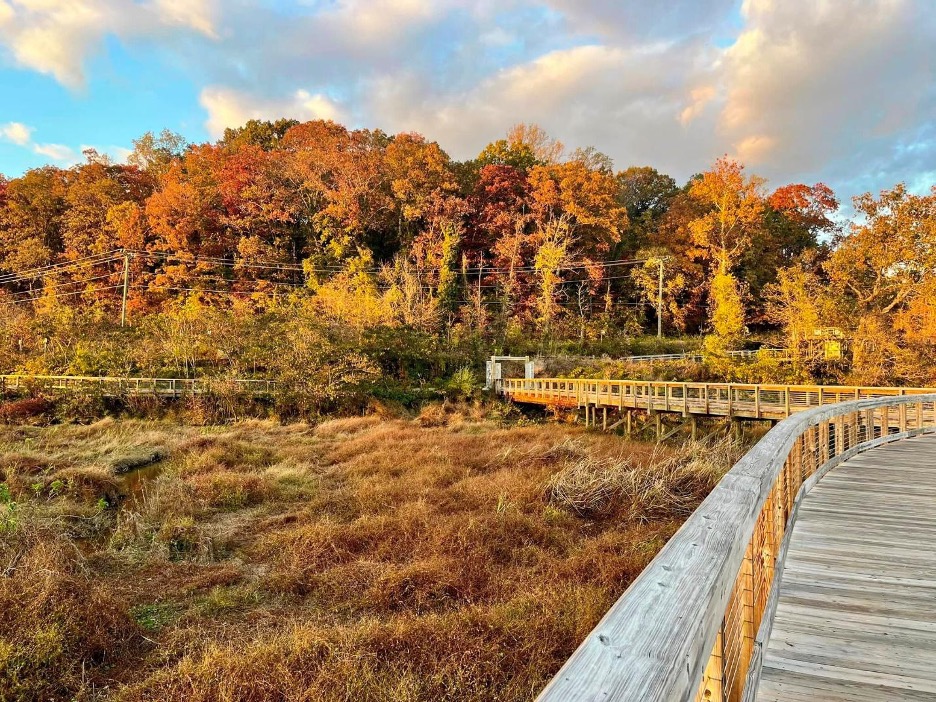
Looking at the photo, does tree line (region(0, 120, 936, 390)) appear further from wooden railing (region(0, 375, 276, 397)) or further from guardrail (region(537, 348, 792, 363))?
wooden railing (region(0, 375, 276, 397))

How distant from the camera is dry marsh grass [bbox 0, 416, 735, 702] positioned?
163 inches

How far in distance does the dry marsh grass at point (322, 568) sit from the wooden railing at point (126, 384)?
8.39 m

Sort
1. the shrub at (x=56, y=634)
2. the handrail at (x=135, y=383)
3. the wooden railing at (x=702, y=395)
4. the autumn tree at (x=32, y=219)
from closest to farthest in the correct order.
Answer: the shrub at (x=56, y=634) → the wooden railing at (x=702, y=395) → the handrail at (x=135, y=383) → the autumn tree at (x=32, y=219)

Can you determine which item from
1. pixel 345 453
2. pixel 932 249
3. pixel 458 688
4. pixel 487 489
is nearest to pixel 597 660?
pixel 458 688

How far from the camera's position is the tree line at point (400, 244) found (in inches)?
1296

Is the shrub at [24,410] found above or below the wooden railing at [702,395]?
below

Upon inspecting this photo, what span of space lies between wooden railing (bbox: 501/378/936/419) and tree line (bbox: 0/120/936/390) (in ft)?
28.9

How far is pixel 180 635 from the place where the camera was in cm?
491

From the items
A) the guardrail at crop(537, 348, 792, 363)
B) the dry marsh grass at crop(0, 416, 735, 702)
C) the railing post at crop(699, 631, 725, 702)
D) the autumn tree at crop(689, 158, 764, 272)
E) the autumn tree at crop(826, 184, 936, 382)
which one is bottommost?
the dry marsh grass at crop(0, 416, 735, 702)

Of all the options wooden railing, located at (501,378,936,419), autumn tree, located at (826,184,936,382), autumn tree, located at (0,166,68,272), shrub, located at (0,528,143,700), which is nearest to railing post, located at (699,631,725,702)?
shrub, located at (0,528,143,700)

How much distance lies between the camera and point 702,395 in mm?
17281

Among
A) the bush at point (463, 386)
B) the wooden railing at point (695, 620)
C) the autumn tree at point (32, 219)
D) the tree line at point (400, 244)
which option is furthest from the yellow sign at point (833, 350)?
the autumn tree at point (32, 219)

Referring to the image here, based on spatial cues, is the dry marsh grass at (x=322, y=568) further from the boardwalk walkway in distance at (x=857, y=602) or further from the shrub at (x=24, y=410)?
the shrub at (x=24, y=410)

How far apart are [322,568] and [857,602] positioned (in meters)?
5.62
